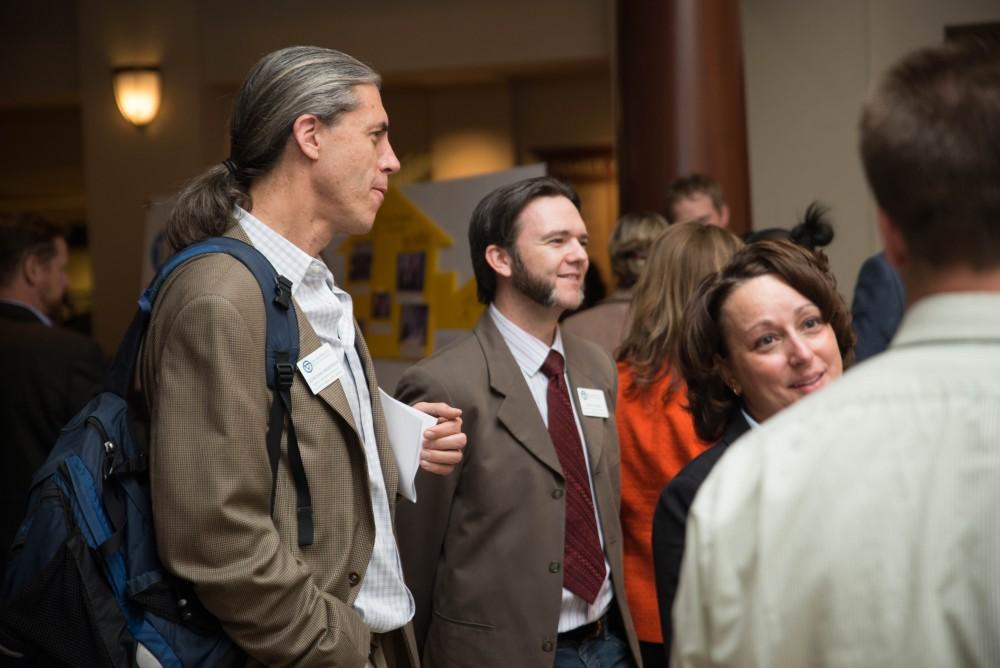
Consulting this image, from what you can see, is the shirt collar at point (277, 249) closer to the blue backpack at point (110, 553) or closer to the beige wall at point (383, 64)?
the blue backpack at point (110, 553)

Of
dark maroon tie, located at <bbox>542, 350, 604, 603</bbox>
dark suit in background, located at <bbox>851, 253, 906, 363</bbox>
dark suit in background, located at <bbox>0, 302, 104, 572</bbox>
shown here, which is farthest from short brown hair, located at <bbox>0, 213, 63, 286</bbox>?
dark suit in background, located at <bbox>851, 253, 906, 363</bbox>

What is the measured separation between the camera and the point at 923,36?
6645mm

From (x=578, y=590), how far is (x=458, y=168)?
707 cm

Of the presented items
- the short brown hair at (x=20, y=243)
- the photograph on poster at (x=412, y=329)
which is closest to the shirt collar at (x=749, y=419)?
the short brown hair at (x=20, y=243)

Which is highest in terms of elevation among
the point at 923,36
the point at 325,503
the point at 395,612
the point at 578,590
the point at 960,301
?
the point at 923,36

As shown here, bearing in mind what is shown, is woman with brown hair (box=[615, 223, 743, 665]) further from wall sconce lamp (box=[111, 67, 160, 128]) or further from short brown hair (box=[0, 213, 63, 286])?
wall sconce lamp (box=[111, 67, 160, 128])

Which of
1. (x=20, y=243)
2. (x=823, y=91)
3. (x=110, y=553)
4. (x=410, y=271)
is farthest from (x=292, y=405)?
(x=823, y=91)

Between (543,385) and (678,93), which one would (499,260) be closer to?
(543,385)

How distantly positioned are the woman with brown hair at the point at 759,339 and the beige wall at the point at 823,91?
474 cm

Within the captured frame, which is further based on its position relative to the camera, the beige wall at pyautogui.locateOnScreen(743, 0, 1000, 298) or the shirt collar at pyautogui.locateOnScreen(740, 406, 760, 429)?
the beige wall at pyautogui.locateOnScreen(743, 0, 1000, 298)

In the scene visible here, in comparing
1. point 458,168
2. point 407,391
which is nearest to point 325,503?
point 407,391

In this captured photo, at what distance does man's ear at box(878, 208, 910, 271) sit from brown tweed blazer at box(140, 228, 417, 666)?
1.01m

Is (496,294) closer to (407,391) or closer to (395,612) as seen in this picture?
(407,391)

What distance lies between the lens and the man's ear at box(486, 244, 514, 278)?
9.36 feet
